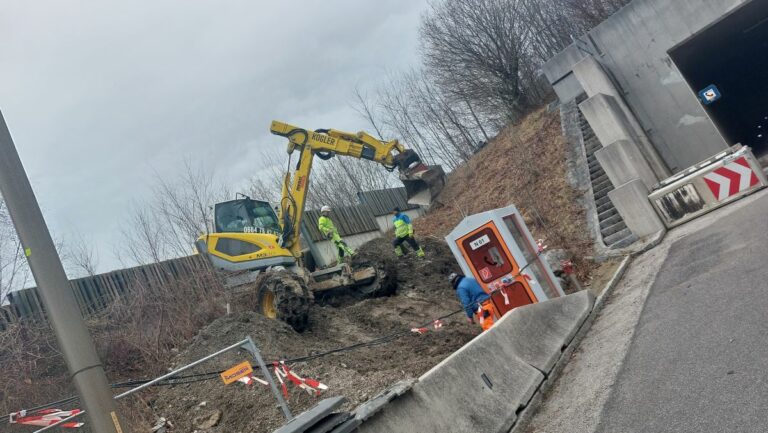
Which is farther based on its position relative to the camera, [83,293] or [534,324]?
[83,293]

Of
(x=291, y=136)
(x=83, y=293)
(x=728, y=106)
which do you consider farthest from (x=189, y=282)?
(x=728, y=106)

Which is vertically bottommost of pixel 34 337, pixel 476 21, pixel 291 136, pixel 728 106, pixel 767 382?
pixel 767 382

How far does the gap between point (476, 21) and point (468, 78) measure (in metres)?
3.05

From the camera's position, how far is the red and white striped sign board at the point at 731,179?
14.7 m

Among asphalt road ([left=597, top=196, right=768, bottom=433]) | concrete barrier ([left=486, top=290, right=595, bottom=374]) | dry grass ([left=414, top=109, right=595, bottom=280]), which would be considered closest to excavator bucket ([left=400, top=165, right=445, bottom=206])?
dry grass ([left=414, top=109, right=595, bottom=280])

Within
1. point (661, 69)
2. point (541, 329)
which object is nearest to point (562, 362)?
point (541, 329)

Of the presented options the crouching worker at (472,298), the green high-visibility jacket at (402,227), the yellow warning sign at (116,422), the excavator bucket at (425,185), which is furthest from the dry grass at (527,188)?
the yellow warning sign at (116,422)

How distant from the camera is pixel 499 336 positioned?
26.8ft

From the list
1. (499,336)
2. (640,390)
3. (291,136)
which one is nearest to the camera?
(640,390)

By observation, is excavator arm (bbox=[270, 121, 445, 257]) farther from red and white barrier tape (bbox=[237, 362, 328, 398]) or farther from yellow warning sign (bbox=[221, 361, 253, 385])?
yellow warning sign (bbox=[221, 361, 253, 385])

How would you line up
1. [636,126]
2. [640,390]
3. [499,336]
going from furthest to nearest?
[636,126] → [499,336] → [640,390]

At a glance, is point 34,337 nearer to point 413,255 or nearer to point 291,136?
point 291,136

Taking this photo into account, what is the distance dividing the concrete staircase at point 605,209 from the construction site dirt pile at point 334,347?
15.4 ft

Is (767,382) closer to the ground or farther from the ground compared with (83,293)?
closer to the ground
